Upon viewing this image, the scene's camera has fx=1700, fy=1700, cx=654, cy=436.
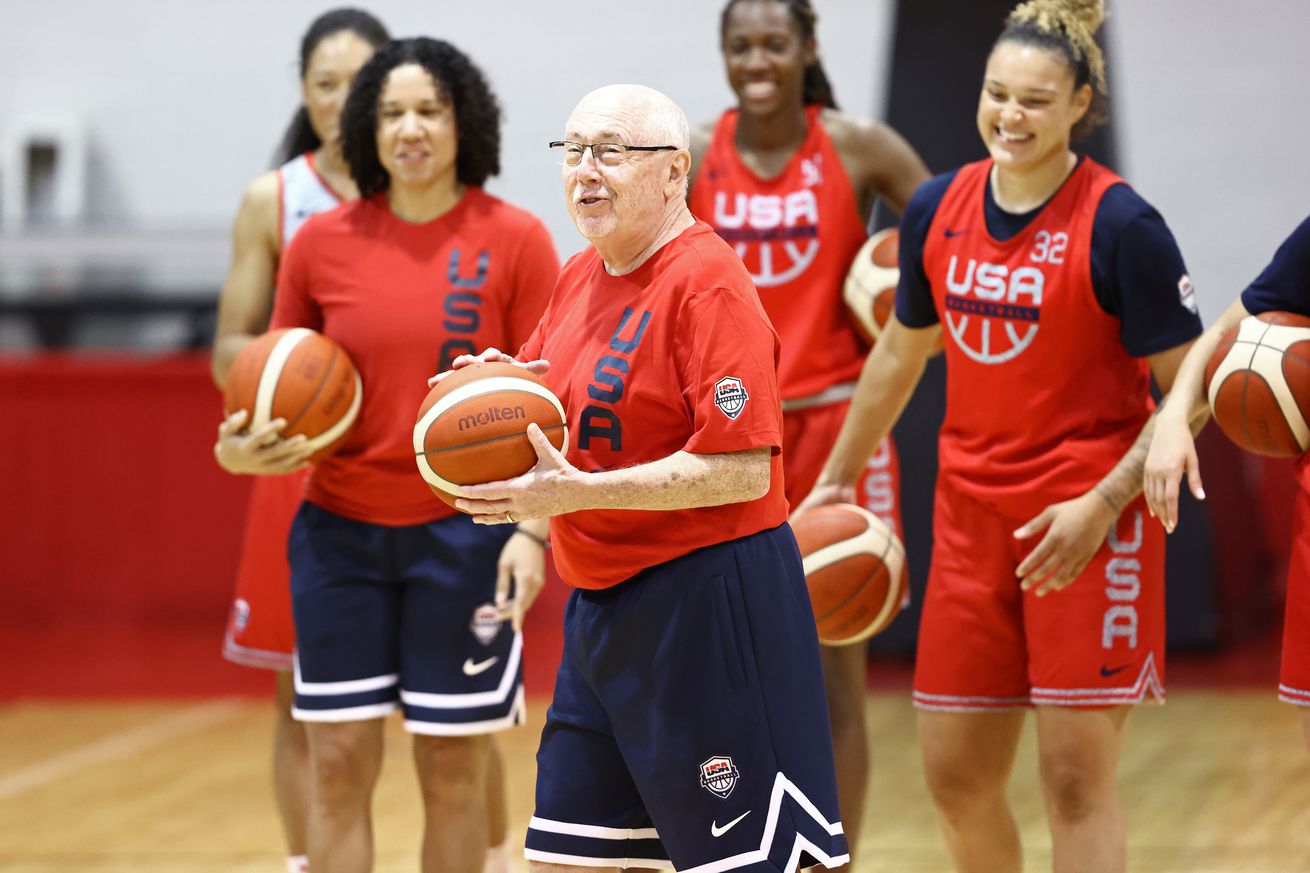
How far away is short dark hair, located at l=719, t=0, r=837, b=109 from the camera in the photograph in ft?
14.7

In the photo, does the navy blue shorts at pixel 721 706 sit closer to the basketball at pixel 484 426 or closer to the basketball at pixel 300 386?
the basketball at pixel 484 426

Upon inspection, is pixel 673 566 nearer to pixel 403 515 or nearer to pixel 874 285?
pixel 403 515

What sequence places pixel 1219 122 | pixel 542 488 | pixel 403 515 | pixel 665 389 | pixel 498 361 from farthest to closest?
1. pixel 1219 122
2. pixel 403 515
3. pixel 498 361
4. pixel 665 389
5. pixel 542 488

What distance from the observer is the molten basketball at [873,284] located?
167 inches

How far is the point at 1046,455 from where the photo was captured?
351cm

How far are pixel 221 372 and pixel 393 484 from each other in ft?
2.51

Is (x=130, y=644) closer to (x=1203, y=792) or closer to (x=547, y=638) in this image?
(x=547, y=638)

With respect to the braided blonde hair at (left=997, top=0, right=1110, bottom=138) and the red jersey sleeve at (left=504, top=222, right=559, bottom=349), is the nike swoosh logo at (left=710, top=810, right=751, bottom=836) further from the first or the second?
the braided blonde hair at (left=997, top=0, right=1110, bottom=138)

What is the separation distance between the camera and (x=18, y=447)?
8273 millimetres

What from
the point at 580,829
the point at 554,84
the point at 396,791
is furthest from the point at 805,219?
the point at 554,84

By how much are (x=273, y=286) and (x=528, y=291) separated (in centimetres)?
87

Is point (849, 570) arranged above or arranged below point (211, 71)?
below

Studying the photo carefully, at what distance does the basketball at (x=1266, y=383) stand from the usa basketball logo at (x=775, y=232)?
4.65 feet

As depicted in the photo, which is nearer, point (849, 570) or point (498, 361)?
point (498, 361)
